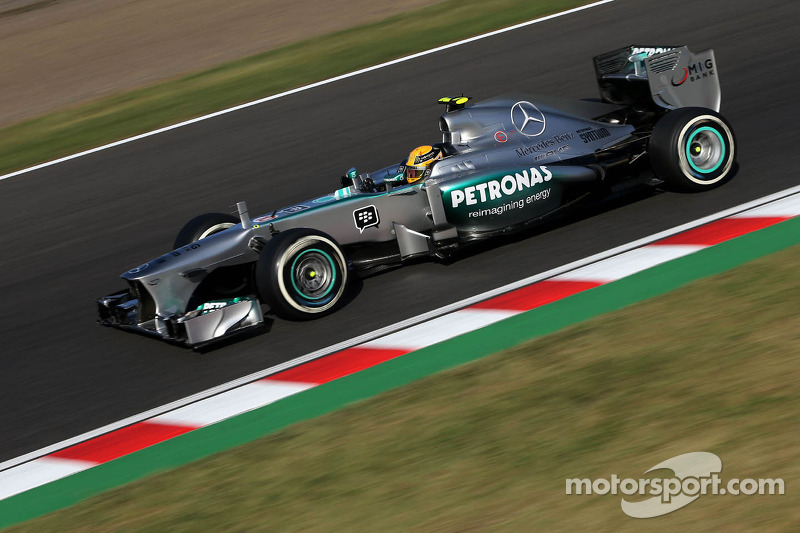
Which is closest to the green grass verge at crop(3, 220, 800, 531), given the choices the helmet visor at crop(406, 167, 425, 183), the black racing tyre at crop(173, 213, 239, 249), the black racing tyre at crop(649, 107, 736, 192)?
the black racing tyre at crop(649, 107, 736, 192)

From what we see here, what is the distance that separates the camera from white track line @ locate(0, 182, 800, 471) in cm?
594

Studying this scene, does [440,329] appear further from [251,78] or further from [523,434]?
[251,78]

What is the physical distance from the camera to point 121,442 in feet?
19.0

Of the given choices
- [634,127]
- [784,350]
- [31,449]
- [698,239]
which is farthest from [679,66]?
[31,449]

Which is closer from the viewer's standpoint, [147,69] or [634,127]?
[634,127]

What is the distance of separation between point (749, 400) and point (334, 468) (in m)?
2.01

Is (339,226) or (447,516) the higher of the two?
(339,226)

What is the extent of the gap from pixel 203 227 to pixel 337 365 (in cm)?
205

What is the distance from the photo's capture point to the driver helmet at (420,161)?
7523 millimetres

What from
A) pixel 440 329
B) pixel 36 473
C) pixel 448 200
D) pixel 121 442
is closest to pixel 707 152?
pixel 448 200

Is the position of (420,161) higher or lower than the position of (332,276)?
higher

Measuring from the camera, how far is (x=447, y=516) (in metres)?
4.34

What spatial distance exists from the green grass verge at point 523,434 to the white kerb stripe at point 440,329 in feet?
0.47

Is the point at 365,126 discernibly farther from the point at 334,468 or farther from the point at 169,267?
the point at 334,468
